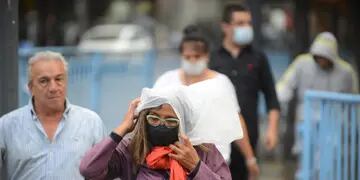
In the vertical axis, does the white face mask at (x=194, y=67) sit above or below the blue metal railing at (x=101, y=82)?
above

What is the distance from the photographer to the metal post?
5096mm

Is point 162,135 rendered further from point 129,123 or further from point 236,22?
point 236,22

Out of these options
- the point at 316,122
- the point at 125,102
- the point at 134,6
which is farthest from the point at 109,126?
the point at 134,6

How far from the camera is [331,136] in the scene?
660 centimetres

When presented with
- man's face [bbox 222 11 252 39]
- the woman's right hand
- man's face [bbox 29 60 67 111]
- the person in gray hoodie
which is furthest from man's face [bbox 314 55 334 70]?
the woman's right hand

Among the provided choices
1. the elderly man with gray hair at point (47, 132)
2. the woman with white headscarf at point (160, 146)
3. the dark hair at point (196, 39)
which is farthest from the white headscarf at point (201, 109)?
the dark hair at point (196, 39)

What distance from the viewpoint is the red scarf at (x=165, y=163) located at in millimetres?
3797

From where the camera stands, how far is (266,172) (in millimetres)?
10672

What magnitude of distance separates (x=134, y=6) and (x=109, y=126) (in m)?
31.3

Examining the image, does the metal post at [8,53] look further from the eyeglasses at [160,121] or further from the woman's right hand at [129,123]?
the eyeglasses at [160,121]

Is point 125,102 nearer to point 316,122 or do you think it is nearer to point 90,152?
point 316,122

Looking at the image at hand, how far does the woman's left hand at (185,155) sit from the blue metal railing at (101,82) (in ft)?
18.3

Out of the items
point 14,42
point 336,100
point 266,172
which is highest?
point 14,42

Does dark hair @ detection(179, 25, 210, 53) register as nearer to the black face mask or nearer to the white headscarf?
the white headscarf
